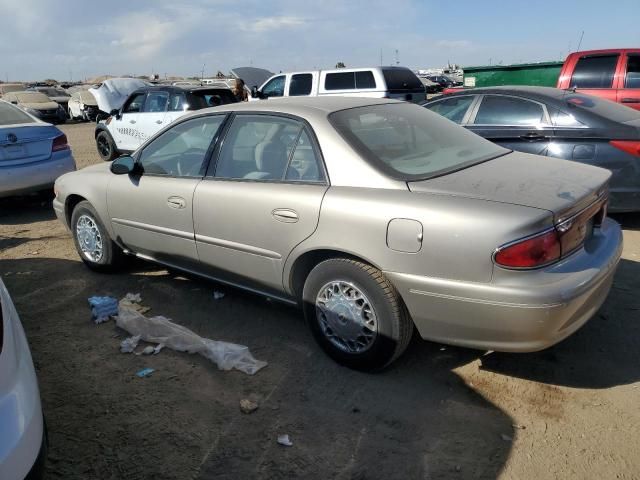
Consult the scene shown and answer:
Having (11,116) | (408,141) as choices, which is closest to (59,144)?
(11,116)

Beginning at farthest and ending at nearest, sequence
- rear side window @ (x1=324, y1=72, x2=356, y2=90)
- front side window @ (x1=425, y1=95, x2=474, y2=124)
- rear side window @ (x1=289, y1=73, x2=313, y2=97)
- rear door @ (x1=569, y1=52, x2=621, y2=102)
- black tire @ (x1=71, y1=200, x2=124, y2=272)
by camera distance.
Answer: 1. rear side window @ (x1=289, y1=73, x2=313, y2=97)
2. rear side window @ (x1=324, y1=72, x2=356, y2=90)
3. rear door @ (x1=569, y1=52, x2=621, y2=102)
4. front side window @ (x1=425, y1=95, x2=474, y2=124)
5. black tire @ (x1=71, y1=200, x2=124, y2=272)

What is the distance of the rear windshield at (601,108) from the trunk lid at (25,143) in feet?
21.4

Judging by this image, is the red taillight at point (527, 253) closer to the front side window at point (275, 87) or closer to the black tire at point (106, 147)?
the black tire at point (106, 147)

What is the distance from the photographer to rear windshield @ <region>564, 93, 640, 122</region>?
5.42m

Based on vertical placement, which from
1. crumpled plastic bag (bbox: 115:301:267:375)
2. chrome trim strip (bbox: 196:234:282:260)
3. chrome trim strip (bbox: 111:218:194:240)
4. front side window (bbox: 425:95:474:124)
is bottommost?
crumpled plastic bag (bbox: 115:301:267:375)

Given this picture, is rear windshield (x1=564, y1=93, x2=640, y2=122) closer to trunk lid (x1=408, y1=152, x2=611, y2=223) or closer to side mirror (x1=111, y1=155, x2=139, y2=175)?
trunk lid (x1=408, y1=152, x2=611, y2=223)

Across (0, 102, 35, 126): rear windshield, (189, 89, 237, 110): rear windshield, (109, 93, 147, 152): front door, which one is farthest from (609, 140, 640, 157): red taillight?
(109, 93, 147, 152): front door

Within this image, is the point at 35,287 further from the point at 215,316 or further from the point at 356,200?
the point at 356,200

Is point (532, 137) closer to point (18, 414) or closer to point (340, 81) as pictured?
point (18, 414)

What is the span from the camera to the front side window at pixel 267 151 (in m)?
3.33

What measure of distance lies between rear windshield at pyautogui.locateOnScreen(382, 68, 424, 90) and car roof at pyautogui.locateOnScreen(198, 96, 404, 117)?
8.94 meters

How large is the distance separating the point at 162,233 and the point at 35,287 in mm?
1514

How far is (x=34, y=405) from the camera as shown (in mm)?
1968

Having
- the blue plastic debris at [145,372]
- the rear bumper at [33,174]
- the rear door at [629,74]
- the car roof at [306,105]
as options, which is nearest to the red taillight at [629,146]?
the car roof at [306,105]
